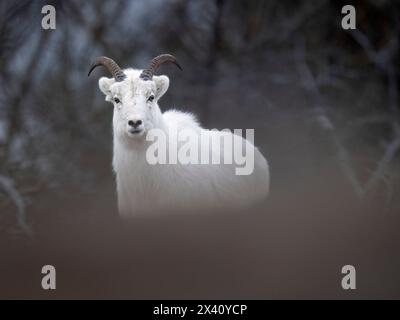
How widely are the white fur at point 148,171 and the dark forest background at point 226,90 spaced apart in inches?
63.7

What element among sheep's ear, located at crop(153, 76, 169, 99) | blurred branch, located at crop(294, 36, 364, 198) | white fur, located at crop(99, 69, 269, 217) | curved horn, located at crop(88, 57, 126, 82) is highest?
blurred branch, located at crop(294, 36, 364, 198)

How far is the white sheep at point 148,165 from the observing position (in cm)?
624

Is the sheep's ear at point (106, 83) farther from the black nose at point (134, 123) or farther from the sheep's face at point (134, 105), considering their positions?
the black nose at point (134, 123)

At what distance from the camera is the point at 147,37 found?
479 inches

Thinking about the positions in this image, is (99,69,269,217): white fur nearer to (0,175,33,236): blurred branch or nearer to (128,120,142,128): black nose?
(128,120,142,128): black nose

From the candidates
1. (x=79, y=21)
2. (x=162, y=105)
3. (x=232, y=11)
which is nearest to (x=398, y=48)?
(x=232, y=11)

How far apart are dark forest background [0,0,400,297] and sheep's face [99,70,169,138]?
2.17 meters

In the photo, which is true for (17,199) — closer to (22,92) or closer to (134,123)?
(134,123)

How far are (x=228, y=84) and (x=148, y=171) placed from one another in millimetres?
5859

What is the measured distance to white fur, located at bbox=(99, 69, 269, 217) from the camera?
20.5ft

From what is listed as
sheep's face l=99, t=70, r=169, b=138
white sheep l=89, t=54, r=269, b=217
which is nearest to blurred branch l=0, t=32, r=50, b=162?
white sheep l=89, t=54, r=269, b=217

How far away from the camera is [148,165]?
6.50 meters

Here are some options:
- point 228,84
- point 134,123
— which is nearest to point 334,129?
point 228,84

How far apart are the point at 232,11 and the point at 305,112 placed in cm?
248
